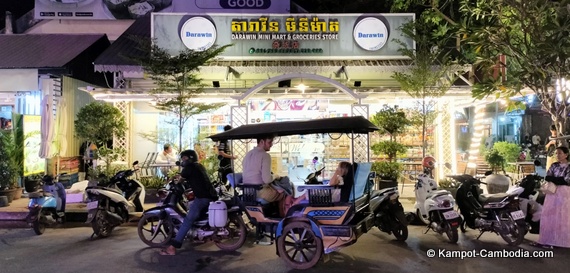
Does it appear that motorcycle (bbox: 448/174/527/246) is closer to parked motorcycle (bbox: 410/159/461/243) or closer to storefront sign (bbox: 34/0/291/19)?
parked motorcycle (bbox: 410/159/461/243)

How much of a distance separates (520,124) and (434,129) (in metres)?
9.66

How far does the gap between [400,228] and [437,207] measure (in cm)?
69

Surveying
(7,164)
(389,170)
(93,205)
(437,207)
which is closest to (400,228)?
(437,207)

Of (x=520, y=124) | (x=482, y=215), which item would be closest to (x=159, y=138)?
(x=482, y=215)

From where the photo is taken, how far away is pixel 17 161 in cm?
1055

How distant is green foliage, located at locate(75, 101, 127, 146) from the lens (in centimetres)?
1109

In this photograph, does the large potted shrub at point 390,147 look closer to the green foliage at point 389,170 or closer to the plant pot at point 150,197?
the green foliage at point 389,170

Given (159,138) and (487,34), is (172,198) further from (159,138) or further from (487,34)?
(159,138)

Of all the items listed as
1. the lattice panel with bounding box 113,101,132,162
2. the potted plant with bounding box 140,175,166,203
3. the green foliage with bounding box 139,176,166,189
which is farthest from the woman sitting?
the lattice panel with bounding box 113,101,132,162

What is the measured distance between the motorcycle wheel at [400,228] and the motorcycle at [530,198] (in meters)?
1.74

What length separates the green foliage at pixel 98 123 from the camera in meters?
11.1

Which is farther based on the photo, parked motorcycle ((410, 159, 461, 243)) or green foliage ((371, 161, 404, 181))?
green foliage ((371, 161, 404, 181))

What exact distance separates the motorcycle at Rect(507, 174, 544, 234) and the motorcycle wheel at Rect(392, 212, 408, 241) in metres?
1.74

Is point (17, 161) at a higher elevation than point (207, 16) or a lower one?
lower
